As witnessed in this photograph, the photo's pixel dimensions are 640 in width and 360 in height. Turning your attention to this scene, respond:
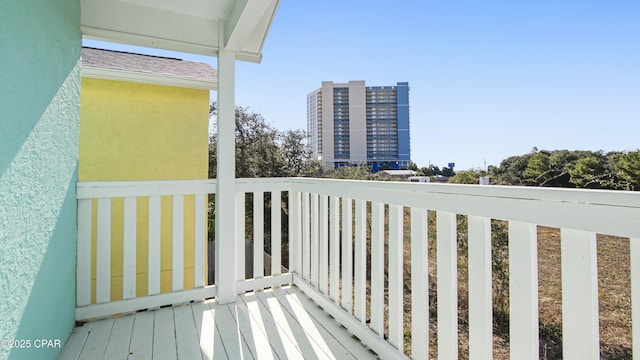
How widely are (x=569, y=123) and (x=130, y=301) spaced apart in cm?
1024

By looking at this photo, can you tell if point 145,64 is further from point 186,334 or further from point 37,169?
point 186,334

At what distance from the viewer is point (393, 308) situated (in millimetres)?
1622

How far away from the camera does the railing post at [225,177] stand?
245 cm

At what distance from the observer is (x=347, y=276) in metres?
2.03

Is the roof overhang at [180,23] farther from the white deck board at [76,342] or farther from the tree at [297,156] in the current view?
the tree at [297,156]

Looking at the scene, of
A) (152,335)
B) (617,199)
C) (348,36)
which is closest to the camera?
(617,199)

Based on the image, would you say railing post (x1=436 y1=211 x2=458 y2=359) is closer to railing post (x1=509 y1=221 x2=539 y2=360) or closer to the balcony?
the balcony

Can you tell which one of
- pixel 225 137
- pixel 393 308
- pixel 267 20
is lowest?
pixel 393 308

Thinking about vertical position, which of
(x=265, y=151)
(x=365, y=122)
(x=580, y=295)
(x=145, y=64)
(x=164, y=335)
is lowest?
(x=164, y=335)

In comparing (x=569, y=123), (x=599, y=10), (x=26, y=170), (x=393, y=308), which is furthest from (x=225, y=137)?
(x=569, y=123)

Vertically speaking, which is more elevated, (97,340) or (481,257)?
(481,257)

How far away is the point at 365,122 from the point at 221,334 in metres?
29.0

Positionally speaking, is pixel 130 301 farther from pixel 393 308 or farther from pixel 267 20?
pixel 267 20

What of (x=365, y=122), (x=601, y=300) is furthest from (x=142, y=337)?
(x=365, y=122)
